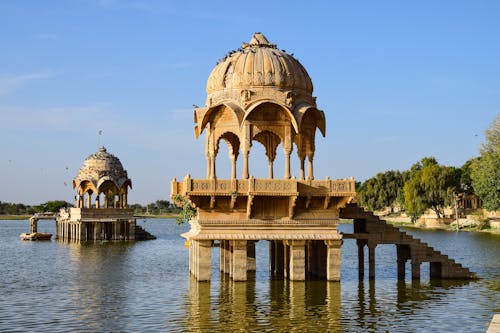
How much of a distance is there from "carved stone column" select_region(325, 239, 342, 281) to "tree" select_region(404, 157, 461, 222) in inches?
3216

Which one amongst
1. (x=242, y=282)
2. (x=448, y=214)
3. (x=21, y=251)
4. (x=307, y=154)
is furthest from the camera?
(x=448, y=214)

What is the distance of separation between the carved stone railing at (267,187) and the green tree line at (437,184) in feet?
82.6

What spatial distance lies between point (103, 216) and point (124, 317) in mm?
54438

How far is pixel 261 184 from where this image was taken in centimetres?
3016

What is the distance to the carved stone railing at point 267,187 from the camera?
97.7 ft

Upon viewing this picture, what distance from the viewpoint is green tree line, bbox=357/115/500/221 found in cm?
7262

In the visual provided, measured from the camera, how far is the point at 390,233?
33.6 meters

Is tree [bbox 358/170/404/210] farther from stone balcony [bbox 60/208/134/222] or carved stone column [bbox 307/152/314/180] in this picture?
carved stone column [bbox 307/152/314/180]

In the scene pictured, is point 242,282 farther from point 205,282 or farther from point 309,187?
point 309,187

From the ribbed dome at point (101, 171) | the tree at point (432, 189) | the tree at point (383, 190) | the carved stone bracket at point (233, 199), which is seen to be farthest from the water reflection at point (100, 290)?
the tree at point (383, 190)

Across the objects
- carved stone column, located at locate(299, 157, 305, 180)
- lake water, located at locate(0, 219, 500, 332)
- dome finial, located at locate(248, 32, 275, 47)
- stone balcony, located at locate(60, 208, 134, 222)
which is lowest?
lake water, located at locate(0, 219, 500, 332)

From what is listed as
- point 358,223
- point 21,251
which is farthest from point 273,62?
point 21,251

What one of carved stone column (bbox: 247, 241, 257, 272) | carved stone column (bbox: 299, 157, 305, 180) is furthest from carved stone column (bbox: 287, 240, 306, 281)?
carved stone column (bbox: 247, 241, 257, 272)

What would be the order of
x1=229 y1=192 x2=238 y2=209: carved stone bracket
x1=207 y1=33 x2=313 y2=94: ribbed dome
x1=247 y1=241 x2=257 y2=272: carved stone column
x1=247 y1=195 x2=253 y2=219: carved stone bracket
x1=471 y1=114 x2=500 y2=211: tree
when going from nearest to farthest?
x1=229 y1=192 x2=238 y2=209: carved stone bracket, x1=247 y1=195 x2=253 y2=219: carved stone bracket, x1=207 y1=33 x2=313 y2=94: ribbed dome, x1=247 y1=241 x2=257 y2=272: carved stone column, x1=471 y1=114 x2=500 y2=211: tree
